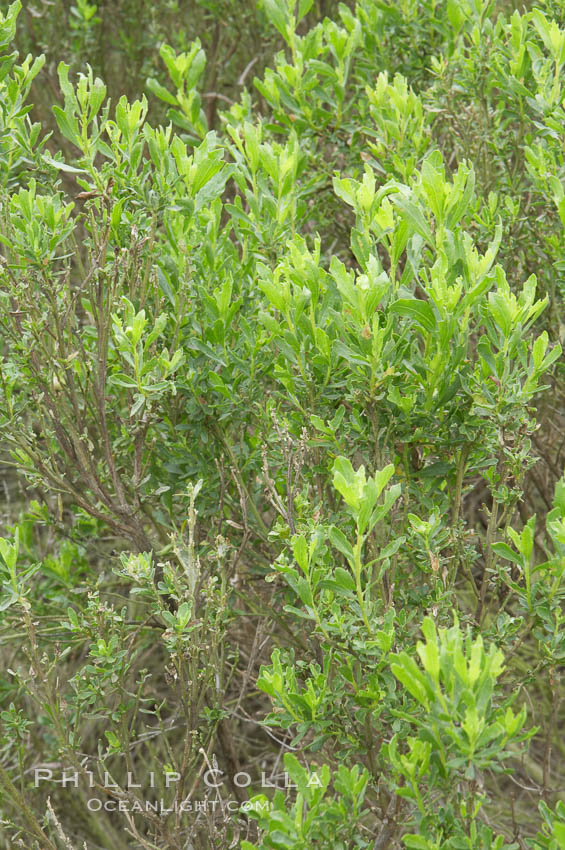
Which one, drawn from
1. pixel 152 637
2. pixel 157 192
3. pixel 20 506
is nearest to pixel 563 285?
pixel 157 192

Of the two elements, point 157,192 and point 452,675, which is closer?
point 452,675

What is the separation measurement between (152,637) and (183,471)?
1.14 metres

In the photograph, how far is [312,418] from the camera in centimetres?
214

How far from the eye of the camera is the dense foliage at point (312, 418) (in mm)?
1962

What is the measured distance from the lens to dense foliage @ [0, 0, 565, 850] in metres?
1.96

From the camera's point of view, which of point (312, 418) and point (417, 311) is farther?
point (312, 418)

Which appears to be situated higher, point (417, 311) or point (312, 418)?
point (417, 311)

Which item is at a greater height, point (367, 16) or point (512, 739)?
point (367, 16)

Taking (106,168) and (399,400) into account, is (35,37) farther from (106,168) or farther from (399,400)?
(399,400)

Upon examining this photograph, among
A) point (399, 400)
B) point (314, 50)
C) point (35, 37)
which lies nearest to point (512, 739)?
point (399, 400)

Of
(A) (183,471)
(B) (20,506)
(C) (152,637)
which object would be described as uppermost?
(A) (183,471)

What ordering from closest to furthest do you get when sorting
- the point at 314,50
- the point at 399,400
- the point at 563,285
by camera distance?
1. the point at 399,400
2. the point at 563,285
3. the point at 314,50

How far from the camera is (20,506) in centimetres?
479

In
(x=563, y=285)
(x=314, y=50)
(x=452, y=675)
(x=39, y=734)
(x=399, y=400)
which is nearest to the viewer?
(x=452, y=675)
